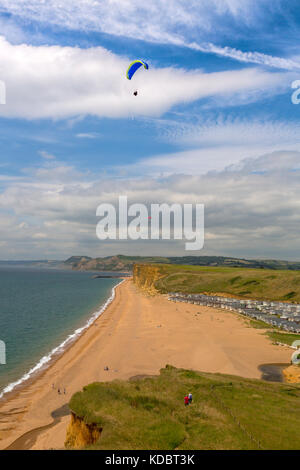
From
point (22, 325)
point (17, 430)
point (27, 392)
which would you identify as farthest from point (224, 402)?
point (22, 325)

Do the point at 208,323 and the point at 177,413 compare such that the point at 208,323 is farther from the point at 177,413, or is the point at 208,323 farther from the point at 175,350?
the point at 177,413

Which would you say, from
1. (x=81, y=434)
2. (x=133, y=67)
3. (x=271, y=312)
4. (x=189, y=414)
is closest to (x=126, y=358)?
(x=81, y=434)

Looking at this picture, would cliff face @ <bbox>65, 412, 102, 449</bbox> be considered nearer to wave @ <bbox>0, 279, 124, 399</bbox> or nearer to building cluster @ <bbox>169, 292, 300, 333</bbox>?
wave @ <bbox>0, 279, 124, 399</bbox>

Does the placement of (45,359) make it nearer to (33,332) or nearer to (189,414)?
(33,332)

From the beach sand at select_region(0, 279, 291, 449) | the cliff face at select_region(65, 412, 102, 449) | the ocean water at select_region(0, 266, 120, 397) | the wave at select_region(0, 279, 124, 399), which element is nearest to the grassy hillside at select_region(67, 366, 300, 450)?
the cliff face at select_region(65, 412, 102, 449)

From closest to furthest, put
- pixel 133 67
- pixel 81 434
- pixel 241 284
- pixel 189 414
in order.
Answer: pixel 81 434, pixel 189 414, pixel 133 67, pixel 241 284

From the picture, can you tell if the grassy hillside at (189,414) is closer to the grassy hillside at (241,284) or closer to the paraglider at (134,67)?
the paraglider at (134,67)
